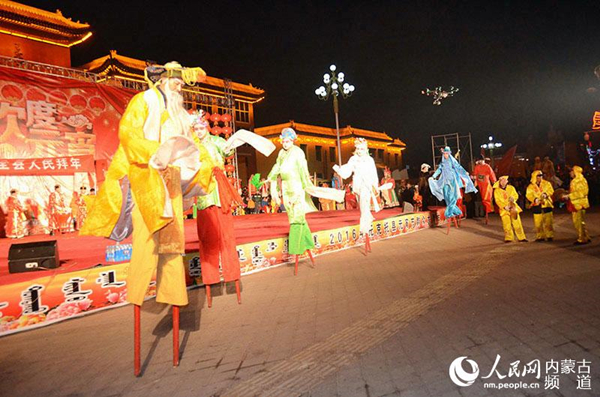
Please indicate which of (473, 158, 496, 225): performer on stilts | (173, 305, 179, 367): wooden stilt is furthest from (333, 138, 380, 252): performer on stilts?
(473, 158, 496, 225): performer on stilts

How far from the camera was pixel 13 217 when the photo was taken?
12.8 metres

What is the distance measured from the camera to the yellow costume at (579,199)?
24.1 feet

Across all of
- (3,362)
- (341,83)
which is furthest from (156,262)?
(341,83)

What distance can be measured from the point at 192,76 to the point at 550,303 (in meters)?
4.00

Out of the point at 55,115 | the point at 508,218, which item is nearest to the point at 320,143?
the point at 55,115

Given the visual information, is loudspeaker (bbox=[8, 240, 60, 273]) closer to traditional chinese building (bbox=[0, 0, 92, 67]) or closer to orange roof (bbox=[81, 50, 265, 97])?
traditional chinese building (bbox=[0, 0, 92, 67])

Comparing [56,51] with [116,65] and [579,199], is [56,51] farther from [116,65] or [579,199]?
[579,199]

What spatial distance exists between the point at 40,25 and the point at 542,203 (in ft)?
73.6

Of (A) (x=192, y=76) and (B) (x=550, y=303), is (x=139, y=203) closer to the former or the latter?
(A) (x=192, y=76)

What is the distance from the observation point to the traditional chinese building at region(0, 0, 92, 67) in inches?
720

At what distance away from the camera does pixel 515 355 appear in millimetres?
2789

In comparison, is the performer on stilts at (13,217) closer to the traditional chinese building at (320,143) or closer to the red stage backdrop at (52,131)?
the red stage backdrop at (52,131)

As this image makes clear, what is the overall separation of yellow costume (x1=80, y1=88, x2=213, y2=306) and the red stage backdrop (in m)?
12.7

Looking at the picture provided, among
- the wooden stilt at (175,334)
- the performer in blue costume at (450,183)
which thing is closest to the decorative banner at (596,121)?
the performer in blue costume at (450,183)
